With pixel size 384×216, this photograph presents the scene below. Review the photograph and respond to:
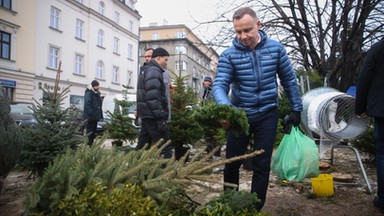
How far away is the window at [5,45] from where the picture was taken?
19938mm

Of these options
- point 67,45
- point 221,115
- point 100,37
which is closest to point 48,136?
point 221,115

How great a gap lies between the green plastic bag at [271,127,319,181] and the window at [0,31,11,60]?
70.9 feet

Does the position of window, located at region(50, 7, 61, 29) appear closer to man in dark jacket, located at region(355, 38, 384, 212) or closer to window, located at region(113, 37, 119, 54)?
window, located at region(113, 37, 119, 54)

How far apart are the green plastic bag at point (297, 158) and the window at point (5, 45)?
2162 centimetres

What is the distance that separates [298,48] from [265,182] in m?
8.19

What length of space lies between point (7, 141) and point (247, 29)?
198 cm

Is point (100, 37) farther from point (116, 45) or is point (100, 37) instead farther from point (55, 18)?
point (55, 18)

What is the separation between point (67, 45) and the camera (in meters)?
25.3

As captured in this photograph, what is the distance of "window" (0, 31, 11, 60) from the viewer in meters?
19.9

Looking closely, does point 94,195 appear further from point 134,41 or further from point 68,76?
point 134,41

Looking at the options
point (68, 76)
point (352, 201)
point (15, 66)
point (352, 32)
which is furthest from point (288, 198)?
point (68, 76)

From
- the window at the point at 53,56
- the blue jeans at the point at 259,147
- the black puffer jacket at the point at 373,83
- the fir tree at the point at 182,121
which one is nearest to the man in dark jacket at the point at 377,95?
the black puffer jacket at the point at 373,83

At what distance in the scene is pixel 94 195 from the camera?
53.5 inches

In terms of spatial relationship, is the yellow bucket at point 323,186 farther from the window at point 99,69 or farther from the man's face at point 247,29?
the window at point 99,69
